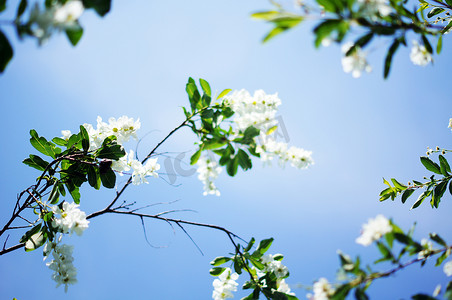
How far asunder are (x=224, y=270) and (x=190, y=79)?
4.82 ft

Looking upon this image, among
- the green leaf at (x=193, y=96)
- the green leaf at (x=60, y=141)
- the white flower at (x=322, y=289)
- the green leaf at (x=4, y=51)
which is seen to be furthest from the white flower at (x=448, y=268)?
the green leaf at (x=60, y=141)

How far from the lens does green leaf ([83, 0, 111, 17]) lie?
1.01 meters

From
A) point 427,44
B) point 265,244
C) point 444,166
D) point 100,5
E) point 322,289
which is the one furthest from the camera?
point 444,166

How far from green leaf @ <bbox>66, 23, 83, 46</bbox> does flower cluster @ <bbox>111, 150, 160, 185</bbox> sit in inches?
51.4

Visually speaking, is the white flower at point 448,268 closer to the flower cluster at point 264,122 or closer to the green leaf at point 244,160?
the flower cluster at point 264,122

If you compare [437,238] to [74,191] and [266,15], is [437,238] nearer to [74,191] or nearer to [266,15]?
[266,15]

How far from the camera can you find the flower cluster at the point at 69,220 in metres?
1.79

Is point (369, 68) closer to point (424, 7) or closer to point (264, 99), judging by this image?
point (264, 99)

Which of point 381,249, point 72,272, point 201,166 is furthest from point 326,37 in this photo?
point 72,272

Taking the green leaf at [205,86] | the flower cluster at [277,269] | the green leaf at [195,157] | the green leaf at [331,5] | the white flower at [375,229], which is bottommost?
the white flower at [375,229]

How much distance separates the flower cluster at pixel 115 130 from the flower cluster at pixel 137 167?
A: 16 cm

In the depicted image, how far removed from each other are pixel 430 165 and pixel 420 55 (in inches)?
52.0

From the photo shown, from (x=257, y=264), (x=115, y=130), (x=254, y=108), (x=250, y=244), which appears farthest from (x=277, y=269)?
(x=115, y=130)

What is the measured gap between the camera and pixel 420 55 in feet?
4.42
